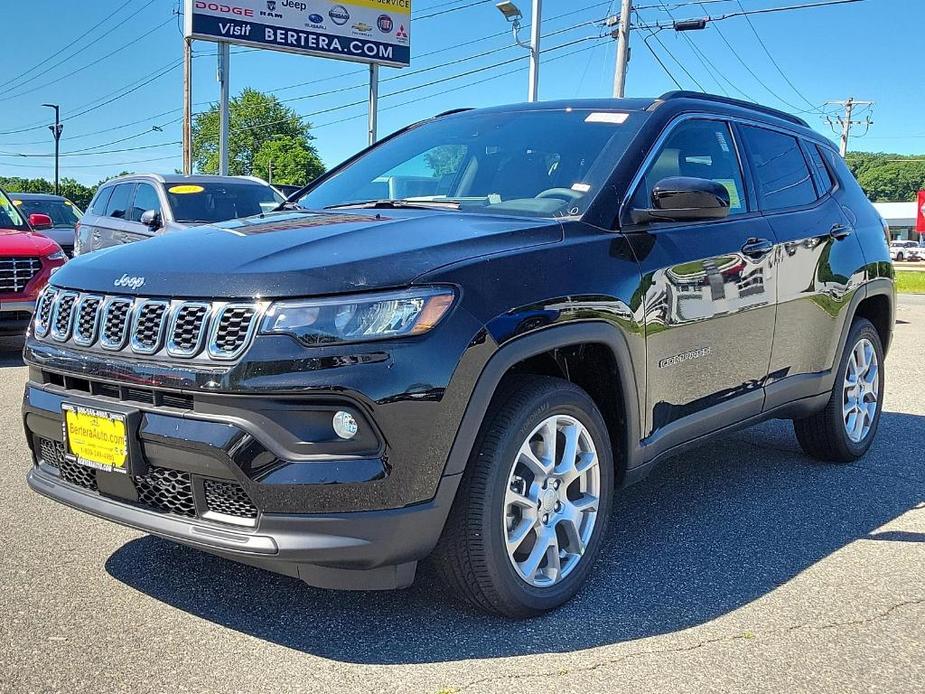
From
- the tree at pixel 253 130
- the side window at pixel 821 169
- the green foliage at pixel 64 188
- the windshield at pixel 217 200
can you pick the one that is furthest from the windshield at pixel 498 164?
the tree at pixel 253 130

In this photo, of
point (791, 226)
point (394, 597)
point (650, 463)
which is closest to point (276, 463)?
point (394, 597)

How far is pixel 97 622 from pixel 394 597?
986 millimetres

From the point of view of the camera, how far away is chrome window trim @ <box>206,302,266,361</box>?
8.57ft

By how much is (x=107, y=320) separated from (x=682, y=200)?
207 cm

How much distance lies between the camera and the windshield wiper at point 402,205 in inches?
148

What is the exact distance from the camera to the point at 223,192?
1034 centimetres

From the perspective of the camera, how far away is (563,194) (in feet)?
11.8

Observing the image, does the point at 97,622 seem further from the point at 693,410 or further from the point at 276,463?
the point at 693,410

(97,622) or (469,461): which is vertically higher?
(469,461)

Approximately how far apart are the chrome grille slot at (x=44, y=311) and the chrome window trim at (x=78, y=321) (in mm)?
175

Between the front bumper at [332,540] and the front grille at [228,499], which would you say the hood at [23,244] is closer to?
the front bumper at [332,540]

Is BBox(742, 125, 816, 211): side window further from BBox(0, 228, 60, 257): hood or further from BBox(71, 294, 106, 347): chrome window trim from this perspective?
BBox(0, 228, 60, 257): hood

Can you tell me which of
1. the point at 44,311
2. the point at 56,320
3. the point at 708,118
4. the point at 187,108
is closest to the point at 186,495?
the point at 56,320

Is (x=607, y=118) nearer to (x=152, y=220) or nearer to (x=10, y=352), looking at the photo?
(x=152, y=220)
